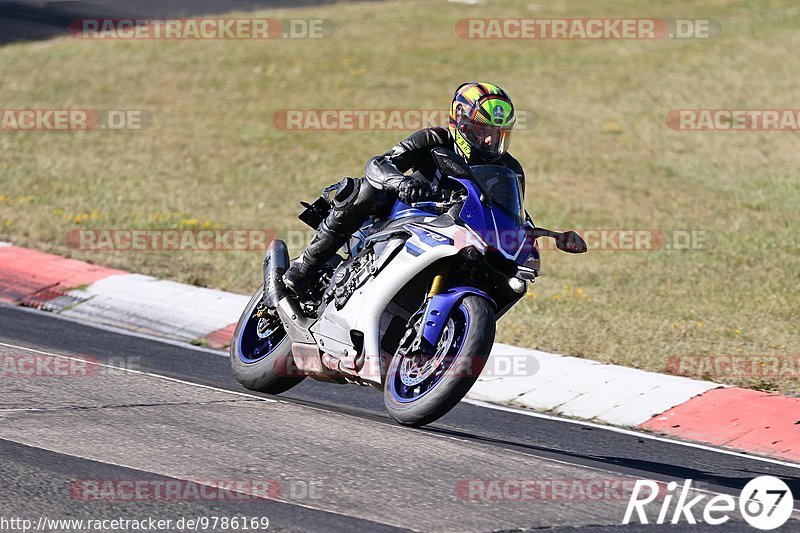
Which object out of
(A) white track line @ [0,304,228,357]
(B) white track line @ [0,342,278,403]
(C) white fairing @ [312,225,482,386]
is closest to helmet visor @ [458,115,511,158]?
(C) white fairing @ [312,225,482,386]

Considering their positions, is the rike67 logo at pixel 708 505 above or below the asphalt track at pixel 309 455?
below

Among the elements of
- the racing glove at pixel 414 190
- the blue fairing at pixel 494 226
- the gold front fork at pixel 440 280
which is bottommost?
the gold front fork at pixel 440 280

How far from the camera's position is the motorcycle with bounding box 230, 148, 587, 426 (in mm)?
6953

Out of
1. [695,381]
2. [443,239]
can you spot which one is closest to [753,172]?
[695,381]

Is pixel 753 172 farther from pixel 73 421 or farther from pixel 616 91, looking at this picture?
pixel 73 421

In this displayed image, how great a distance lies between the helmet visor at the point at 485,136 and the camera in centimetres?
733

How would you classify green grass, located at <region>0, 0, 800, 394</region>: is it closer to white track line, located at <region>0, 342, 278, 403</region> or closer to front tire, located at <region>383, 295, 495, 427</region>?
white track line, located at <region>0, 342, 278, 403</region>

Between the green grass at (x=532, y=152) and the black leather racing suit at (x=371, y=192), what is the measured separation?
3.41 meters

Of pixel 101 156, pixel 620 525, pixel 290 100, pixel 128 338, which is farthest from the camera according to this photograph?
pixel 290 100

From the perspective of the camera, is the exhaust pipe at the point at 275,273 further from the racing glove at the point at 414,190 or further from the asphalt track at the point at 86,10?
the asphalt track at the point at 86,10

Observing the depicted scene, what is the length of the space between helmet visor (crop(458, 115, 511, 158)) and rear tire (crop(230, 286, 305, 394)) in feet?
6.50

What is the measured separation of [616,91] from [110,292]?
519 inches

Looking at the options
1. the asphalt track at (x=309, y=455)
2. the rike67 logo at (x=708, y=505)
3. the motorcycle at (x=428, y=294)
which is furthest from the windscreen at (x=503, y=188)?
the rike67 logo at (x=708, y=505)

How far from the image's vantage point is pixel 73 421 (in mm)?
7332
